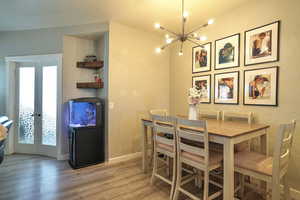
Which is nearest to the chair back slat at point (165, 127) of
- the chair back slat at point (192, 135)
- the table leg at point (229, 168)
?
the chair back slat at point (192, 135)

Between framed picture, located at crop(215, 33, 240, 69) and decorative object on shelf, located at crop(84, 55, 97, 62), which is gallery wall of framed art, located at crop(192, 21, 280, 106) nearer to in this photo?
framed picture, located at crop(215, 33, 240, 69)

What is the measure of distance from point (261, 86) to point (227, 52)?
81 centimetres

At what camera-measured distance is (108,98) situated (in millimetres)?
3227

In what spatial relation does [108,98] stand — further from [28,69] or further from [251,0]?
[251,0]

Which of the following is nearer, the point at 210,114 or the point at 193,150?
the point at 193,150

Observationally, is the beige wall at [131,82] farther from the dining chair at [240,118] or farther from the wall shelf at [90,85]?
the dining chair at [240,118]

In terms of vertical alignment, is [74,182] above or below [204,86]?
below

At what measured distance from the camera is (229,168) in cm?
171

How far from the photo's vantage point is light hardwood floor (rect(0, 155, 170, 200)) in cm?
221

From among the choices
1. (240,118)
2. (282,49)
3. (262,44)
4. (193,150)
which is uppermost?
(262,44)

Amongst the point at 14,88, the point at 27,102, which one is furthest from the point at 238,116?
the point at 14,88

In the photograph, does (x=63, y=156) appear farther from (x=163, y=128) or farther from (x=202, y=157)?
(x=202, y=157)

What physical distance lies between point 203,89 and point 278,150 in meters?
1.89

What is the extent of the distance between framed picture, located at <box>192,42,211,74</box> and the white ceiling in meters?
0.51
